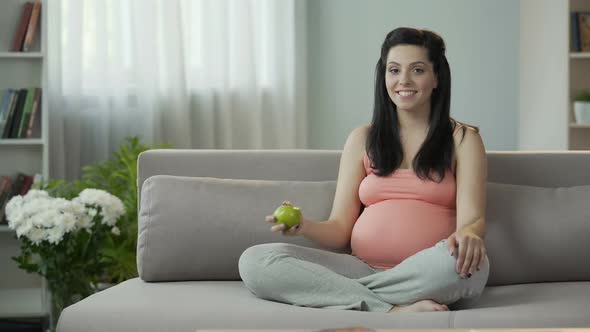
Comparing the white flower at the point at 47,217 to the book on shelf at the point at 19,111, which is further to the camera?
the book on shelf at the point at 19,111

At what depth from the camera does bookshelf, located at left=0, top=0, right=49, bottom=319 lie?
4277mm

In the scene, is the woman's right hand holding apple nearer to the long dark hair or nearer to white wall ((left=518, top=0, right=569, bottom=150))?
the long dark hair

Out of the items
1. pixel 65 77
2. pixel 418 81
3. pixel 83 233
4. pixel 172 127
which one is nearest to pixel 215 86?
pixel 172 127

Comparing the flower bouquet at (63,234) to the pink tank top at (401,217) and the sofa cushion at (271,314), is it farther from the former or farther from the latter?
the pink tank top at (401,217)

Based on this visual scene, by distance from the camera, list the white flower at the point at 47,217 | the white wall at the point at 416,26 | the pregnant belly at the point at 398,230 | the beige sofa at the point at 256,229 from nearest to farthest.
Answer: the beige sofa at the point at 256,229, the pregnant belly at the point at 398,230, the white flower at the point at 47,217, the white wall at the point at 416,26

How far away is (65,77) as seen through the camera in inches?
185

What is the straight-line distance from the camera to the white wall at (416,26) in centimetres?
507

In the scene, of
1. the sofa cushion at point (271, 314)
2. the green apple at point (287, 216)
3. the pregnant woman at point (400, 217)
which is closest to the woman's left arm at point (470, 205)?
the pregnant woman at point (400, 217)

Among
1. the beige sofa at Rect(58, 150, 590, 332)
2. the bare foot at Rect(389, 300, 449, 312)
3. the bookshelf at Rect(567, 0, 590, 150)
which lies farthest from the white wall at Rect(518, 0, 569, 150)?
the bare foot at Rect(389, 300, 449, 312)

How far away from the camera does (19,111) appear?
4324 mm

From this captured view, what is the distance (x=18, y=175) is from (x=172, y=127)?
0.82m

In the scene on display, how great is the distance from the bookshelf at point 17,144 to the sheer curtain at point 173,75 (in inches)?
5.1

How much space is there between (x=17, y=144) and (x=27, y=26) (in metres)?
0.52

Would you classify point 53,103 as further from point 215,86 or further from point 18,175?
point 215,86
